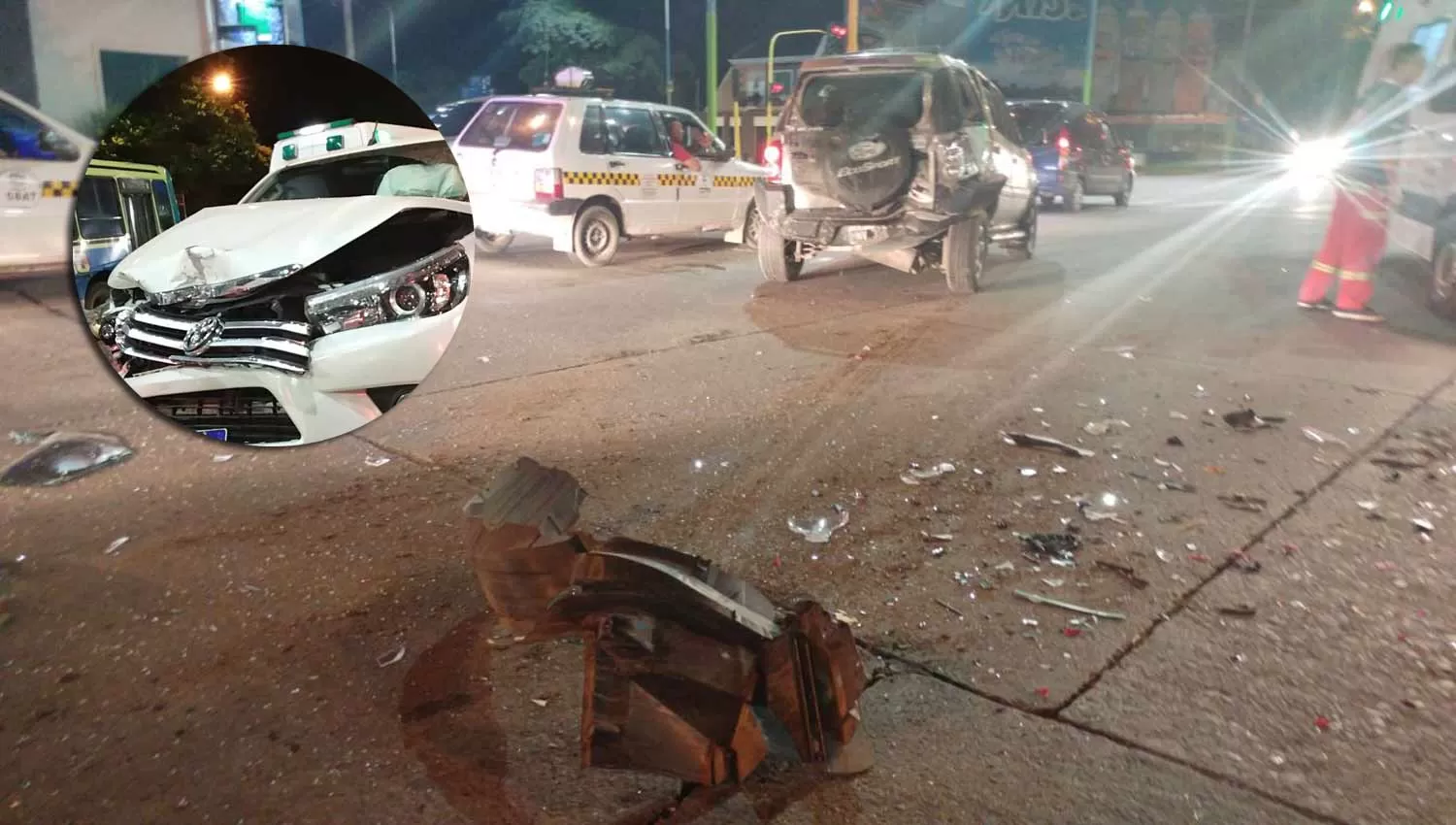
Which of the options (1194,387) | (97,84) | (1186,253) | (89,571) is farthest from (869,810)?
(1186,253)

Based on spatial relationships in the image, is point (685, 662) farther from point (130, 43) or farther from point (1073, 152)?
point (1073, 152)

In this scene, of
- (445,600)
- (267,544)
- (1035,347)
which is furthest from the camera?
(1035,347)

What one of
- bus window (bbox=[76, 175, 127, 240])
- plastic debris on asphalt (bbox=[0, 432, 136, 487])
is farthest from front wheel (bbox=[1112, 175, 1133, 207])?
bus window (bbox=[76, 175, 127, 240])

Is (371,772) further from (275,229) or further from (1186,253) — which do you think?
(1186,253)

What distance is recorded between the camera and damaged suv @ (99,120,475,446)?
1.82m

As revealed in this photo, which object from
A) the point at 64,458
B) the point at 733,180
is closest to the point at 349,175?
the point at 64,458

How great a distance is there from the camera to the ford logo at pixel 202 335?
186 centimetres

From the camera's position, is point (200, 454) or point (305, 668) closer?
point (305, 668)

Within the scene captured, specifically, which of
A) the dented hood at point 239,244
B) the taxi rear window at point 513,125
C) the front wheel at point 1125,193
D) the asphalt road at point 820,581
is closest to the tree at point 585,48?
the front wheel at point 1125,193

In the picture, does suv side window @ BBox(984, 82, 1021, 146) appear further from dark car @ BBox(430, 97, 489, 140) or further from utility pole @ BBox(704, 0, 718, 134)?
utility pole @ BBox(704, 0, 718, 134)

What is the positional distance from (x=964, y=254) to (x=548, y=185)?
4.14 meters

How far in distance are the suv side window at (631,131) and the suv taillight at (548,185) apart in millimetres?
855

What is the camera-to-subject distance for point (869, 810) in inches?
96.3

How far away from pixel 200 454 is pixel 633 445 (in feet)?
6.37
